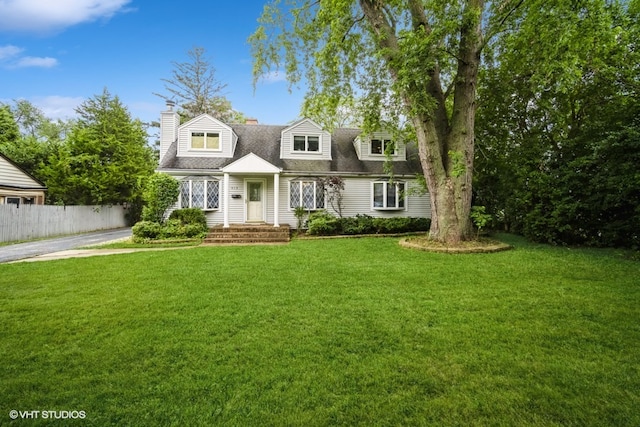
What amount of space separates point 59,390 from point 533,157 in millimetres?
13662

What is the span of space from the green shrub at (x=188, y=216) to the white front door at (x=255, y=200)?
2.31 m

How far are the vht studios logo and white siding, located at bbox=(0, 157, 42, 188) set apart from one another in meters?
20.1

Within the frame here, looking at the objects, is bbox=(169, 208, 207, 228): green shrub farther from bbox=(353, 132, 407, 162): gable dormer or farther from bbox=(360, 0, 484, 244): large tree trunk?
bbox=(360, 0, 484, 244): large tree trunk

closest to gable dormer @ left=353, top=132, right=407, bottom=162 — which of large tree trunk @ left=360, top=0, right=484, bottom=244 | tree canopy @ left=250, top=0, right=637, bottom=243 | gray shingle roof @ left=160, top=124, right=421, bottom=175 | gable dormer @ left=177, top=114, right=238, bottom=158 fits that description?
gray shingle roof @ left=160, top=124, right=421, bottom=175

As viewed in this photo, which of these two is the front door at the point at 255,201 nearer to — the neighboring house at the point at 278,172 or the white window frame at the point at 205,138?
the neighboring house at the point at 278,172

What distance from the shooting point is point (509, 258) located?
301 inches

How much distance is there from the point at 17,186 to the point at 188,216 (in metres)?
11.3

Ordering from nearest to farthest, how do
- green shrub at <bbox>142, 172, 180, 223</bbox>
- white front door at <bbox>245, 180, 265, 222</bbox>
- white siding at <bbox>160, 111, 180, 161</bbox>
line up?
1. green shrub at <bbox>142, 172, 180, 223</bbox>
2. white front door at <bbox>245, 180, 265, 222</bbox>
3. white siding at <bbox>160, 111, 180, 161</bbox>

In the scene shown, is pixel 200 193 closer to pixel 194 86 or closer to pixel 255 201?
pixel 255 201

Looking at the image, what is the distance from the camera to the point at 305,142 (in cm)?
1591

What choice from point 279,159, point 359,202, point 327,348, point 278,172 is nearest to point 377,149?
point 359,202

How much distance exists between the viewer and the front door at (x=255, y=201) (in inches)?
593

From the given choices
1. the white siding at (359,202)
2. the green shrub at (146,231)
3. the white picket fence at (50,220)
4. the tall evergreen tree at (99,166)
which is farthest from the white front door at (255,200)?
the white picket fence at (50,220)

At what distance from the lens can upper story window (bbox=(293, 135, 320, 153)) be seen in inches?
626
